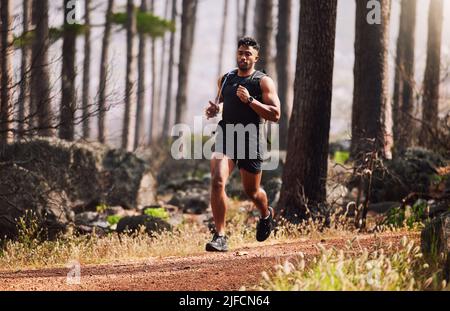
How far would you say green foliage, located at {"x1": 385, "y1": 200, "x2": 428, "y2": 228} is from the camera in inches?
418

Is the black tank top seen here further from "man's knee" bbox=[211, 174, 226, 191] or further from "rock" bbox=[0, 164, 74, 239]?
"rock" bbox=[0, 164, 74, 239]

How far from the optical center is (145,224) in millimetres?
11891

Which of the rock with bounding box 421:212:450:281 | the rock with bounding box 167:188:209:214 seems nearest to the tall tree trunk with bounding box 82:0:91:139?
the rock with bounding box 167:188:209:214

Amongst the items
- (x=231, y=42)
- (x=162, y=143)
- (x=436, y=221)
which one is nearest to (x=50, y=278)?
(x=436, y=221)

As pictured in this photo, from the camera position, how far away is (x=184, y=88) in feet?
84.6

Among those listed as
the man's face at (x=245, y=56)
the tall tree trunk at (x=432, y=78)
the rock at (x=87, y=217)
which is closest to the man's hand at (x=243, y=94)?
the man's face at (x=245, y=56)

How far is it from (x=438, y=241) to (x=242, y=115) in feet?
7.63

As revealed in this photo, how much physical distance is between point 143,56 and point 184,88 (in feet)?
18.0

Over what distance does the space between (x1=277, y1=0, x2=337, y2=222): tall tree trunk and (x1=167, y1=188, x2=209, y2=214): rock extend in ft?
17.3

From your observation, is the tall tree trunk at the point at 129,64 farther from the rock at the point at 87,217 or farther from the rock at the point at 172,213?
the rock at the point at 87,217

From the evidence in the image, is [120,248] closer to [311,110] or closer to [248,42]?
[248,42]

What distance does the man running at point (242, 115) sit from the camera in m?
8.12

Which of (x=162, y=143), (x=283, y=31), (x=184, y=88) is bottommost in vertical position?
(x=162, y=143)

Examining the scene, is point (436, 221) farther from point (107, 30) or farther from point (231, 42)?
point (231, 42)
